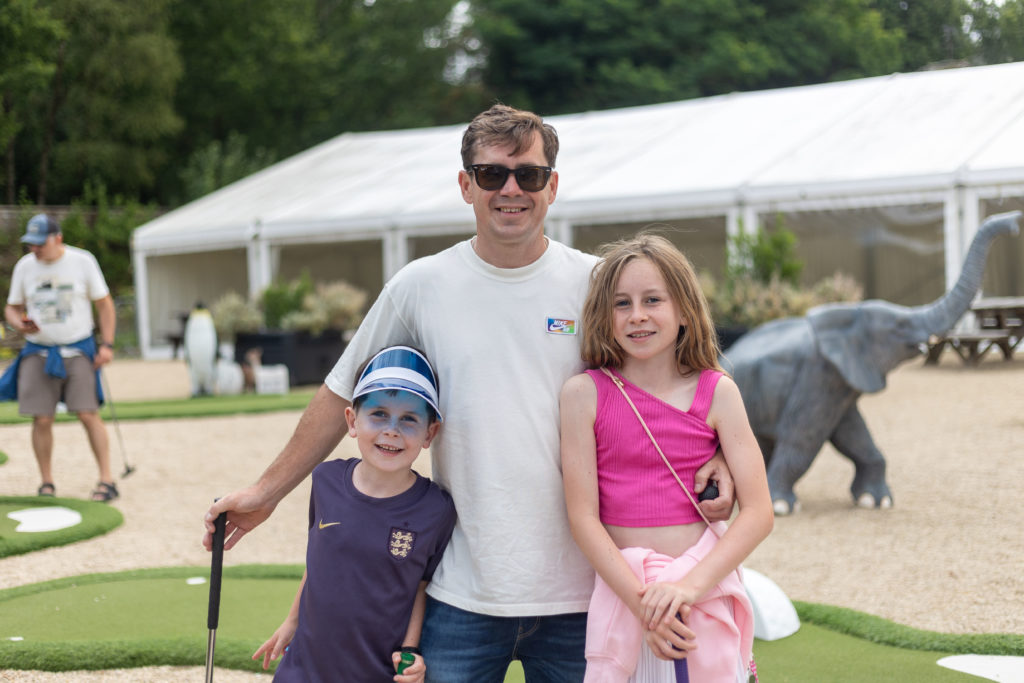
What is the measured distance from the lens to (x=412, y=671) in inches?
89.0

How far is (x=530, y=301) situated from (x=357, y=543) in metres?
0.65

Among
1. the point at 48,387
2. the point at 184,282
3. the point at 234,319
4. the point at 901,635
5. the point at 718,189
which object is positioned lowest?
the point at 901,635

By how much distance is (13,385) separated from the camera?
6516mm

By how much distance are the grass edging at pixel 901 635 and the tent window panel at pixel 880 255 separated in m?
13.4

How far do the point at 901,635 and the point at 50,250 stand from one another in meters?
5.35

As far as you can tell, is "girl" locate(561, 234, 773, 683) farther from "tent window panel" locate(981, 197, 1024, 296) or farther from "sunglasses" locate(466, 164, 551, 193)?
"tent window panel" locate(981, 197, 1024, 296)

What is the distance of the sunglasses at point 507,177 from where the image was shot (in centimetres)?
230

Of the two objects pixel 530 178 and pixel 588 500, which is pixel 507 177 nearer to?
pixel 530 178

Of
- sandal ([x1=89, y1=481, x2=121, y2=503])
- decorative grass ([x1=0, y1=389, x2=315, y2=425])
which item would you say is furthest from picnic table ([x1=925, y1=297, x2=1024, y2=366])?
sandal ([x1=89, y1=481, x2=121, y2=503])

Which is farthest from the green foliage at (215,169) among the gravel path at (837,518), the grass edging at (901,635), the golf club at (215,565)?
the golf club at (215,565)

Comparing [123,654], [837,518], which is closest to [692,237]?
[837,518]

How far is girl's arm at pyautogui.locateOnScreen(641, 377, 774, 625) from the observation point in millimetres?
2092

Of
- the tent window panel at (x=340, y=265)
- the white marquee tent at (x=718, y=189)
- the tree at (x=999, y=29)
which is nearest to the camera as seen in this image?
the tree at (x=999, y=29)

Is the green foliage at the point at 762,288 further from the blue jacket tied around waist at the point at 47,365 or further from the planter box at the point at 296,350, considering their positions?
the blue jacket tied around waist at the point at 47,365
